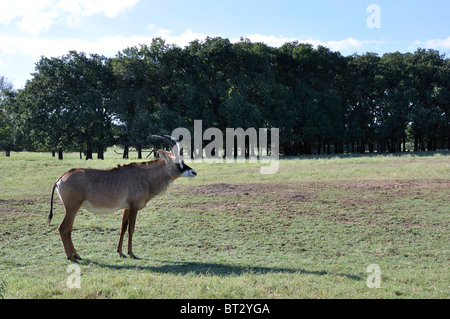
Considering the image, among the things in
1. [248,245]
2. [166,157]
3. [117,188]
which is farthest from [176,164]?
[248,245]

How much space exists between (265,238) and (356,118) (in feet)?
181

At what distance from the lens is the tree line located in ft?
158

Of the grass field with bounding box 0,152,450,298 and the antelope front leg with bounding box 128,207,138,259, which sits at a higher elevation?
the antelope front leg with bounding box 128,207,138,259

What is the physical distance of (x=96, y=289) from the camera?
582cm

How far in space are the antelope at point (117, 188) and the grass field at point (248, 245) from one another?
0.86 m

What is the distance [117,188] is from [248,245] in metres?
3.74

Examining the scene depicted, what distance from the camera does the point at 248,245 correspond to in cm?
977

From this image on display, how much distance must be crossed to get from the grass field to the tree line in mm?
29219

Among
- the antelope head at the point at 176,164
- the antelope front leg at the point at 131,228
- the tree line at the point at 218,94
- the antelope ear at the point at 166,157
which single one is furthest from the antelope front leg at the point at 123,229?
the tree line at the point at 218,94

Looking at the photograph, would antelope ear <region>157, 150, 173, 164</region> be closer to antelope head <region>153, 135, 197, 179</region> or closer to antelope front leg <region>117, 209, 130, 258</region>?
antelope head <region>153, 135, 197, 179</region>

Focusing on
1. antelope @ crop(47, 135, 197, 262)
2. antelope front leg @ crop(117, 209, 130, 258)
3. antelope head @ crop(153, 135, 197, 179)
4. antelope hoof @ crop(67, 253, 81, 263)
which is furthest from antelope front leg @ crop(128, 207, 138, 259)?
antelope head @ crop(153, 135, 197, 179)
